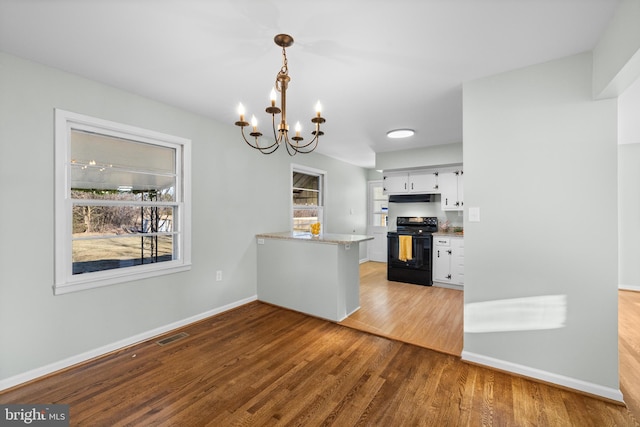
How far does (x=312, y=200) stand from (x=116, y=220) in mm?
3321

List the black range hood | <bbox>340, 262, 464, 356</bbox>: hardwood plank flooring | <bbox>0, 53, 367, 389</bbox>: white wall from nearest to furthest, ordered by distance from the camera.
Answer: <bbox>0, 53, 367, 389</bbox>: white wall < <bbox>340, 262, 464, 356</bbox>: hardwood plank flooring < the black range hood

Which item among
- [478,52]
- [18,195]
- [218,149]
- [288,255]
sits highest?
[478,52]

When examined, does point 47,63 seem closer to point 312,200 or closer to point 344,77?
point 344,77

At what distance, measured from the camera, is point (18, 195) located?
2.07 meters

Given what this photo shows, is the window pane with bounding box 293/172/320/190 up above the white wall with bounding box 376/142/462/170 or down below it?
below

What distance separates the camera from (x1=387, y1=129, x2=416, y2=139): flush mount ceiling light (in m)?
3.85

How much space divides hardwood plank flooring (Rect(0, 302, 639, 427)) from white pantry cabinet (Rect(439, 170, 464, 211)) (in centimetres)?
295

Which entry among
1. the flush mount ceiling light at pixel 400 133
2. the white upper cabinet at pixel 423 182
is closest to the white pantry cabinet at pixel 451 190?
the white upper cabinet at pixel 423 182

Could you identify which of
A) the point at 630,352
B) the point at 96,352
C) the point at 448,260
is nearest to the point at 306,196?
the point at 448,260

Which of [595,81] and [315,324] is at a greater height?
[595,81]

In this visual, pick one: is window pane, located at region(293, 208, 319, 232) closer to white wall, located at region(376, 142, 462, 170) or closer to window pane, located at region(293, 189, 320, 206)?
window pane, located at region(293, 189, 320, 206)

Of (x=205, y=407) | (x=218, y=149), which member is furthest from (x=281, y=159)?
(x=205, y=407)

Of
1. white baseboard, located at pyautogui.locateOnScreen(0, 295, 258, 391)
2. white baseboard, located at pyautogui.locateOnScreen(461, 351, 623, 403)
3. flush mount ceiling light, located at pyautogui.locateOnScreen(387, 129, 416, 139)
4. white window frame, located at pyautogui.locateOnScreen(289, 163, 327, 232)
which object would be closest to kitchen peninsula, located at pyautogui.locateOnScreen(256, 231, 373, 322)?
white baseboard, located at pyautogui.locateOnScreen(0, 295, 258, 391)

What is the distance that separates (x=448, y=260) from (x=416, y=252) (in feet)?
1.70
